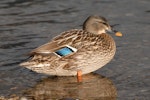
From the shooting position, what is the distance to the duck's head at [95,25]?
11.1 metres

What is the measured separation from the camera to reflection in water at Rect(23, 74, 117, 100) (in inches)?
383

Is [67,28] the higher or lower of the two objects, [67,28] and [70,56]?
the lower

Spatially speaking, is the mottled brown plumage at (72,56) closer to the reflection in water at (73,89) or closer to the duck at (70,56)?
the duck at (70,56)

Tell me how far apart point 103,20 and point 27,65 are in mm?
1799

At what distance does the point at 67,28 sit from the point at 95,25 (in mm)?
2337

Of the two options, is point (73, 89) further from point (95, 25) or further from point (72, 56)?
point (95, 25)

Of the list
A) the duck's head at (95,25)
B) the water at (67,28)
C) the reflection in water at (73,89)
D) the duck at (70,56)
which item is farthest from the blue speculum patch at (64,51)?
the duck's head at (95,25)

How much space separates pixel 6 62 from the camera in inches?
443

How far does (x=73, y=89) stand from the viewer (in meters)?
10.1

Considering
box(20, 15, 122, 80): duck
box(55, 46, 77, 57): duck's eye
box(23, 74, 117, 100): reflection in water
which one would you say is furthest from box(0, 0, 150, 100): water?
→ box(55, 46, 77, 57): duck's eye

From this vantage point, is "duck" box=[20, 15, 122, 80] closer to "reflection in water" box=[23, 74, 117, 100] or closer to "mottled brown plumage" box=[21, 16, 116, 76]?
"mottled brown plumage" box=[21, 16, 116, 76]

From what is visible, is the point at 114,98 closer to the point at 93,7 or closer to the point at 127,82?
the point at 127,82

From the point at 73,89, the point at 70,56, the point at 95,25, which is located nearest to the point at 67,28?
the point at 95,25

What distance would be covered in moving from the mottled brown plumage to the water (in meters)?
0.34
